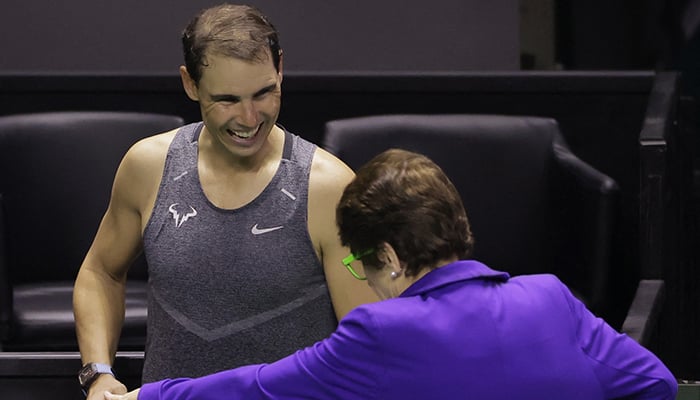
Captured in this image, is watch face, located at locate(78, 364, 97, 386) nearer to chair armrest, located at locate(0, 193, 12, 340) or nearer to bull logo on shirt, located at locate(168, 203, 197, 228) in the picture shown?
bull logo on shirt, located at locate(168, 203, 197, 228)

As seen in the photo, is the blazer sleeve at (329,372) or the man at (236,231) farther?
the man at (236,231)

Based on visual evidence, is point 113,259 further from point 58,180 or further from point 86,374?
point 58,180

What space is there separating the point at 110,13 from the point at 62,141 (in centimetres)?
66

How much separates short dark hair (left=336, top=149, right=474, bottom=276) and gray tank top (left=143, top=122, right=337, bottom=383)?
0.43 metres

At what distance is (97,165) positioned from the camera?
388 centimetres

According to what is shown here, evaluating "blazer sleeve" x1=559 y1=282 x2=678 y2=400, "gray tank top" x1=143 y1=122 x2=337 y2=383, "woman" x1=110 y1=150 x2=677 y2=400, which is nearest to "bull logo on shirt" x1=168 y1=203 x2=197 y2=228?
"gray tank top" x1=143 y1=122 x2=337 y2=383

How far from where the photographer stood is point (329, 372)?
70.3 inches

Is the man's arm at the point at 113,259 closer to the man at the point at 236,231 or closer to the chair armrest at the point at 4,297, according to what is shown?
the man at the point at 236,231

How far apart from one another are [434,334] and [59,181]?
2328 mm

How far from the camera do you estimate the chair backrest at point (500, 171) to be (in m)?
3.79

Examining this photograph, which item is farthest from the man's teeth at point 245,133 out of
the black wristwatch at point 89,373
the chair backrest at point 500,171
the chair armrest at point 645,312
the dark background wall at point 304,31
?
the dark background wall at point 304,31

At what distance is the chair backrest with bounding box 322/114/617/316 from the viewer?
12.5 ft

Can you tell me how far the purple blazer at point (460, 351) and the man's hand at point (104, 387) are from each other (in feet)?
1.40

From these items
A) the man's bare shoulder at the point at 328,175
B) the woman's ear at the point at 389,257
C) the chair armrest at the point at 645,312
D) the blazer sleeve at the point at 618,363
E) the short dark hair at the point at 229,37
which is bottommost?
the chair armrest at the point at 645,312
